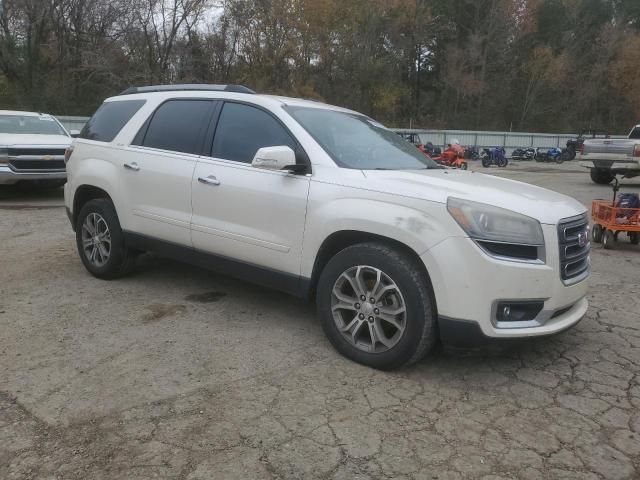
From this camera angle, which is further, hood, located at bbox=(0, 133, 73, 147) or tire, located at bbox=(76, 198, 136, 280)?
hood, located at bbox=(0, 133, 73, 147)

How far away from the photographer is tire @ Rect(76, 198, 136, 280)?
4.97 meters

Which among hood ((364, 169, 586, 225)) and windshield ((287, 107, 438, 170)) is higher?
windshield ((287, 107, 438, 170))

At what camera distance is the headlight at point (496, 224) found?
121 inches

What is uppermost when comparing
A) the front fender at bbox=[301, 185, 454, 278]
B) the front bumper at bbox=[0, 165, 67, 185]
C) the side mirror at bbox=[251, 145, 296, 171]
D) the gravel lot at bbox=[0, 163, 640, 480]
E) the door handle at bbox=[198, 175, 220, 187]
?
the side mirror at bbox=[251, 145, 296, 171]

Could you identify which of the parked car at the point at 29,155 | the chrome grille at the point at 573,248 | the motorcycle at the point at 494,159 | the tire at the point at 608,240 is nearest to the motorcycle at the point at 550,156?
the motorcycle at the point at 494,159

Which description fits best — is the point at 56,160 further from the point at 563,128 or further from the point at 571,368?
the point at 563,128

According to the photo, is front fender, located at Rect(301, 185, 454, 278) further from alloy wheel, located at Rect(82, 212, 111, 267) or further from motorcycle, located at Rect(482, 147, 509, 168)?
motorcycle, located at Rect(482, 147, 509, 168)

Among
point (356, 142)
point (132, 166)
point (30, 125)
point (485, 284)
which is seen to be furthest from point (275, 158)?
point (30, 125)

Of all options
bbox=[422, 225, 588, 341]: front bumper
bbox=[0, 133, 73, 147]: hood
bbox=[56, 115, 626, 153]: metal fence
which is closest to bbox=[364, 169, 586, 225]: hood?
bbox=[422, 225, 588, 341]: front bumper

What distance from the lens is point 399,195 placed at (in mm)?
3322

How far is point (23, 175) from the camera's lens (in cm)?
983

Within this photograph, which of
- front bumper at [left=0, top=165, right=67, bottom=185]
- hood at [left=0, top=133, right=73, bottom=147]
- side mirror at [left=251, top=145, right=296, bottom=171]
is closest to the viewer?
side mirror at [left=251, top=145, right=296, bottom=171]

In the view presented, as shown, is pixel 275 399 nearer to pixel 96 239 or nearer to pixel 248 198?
pixel 248 198

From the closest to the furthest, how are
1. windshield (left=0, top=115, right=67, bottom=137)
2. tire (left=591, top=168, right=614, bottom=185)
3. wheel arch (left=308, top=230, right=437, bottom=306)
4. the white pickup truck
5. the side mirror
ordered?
wheel arch (left=308, top=230, right=437, bottom=306) < the side mirror < windshield (left=0, top=115, right=67, bottom=137) < the white pickup truck < tire (left=591, top=168, right=614, bottom=185)
